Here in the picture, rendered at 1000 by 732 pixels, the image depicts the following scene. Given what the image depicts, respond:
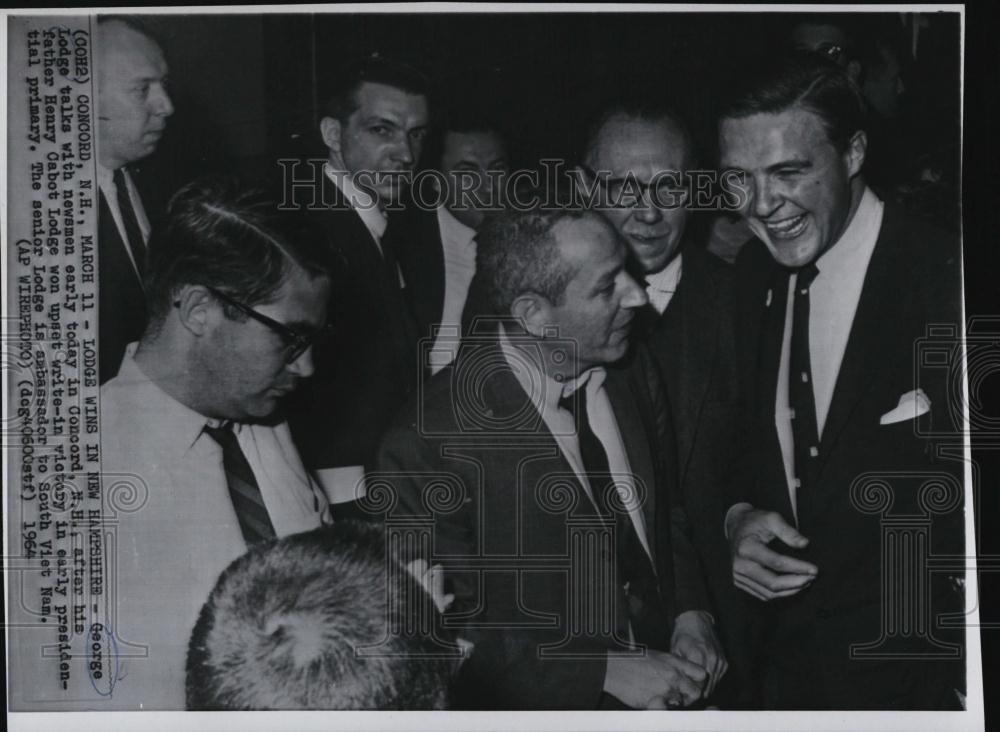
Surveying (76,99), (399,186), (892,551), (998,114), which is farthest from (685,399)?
(76,99)

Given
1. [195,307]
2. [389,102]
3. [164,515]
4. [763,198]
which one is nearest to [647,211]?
[763,198]

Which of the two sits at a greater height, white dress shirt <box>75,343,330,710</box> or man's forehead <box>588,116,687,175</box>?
man's forehead <box>588,116,687,175</box>

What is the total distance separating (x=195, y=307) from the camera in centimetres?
272

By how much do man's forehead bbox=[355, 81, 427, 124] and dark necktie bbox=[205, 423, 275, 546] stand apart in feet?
2.70

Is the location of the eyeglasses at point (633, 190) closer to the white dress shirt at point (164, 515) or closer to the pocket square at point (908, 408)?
the pocket square at point (908, 408)

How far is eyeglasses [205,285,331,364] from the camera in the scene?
2.71 meters

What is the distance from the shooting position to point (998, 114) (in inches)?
110

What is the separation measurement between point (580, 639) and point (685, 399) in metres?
0.63

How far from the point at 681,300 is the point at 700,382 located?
202 mm

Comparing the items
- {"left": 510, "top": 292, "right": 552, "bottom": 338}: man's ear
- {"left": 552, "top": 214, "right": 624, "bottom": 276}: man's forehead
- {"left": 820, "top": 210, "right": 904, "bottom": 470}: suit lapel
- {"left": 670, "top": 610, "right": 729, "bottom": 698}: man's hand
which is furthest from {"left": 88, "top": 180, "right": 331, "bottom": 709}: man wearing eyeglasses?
{"left": 820, "top": 210, "right": 904, "bottom": 470}: suit lapel

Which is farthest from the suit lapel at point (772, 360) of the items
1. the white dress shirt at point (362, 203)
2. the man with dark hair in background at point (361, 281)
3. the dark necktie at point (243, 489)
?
the dark necktie at point (243, 489)

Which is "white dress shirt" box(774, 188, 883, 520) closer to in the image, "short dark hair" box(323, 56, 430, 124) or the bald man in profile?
"short dark hair" box(323, 56, 430, 124)

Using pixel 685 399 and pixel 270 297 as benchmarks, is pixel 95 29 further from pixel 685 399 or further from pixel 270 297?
pixel 685 399

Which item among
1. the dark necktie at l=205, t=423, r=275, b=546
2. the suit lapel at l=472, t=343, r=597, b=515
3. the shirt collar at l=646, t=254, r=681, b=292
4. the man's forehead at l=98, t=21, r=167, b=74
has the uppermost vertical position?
the man's forehead at l=98, t=21, r=167, b=74
